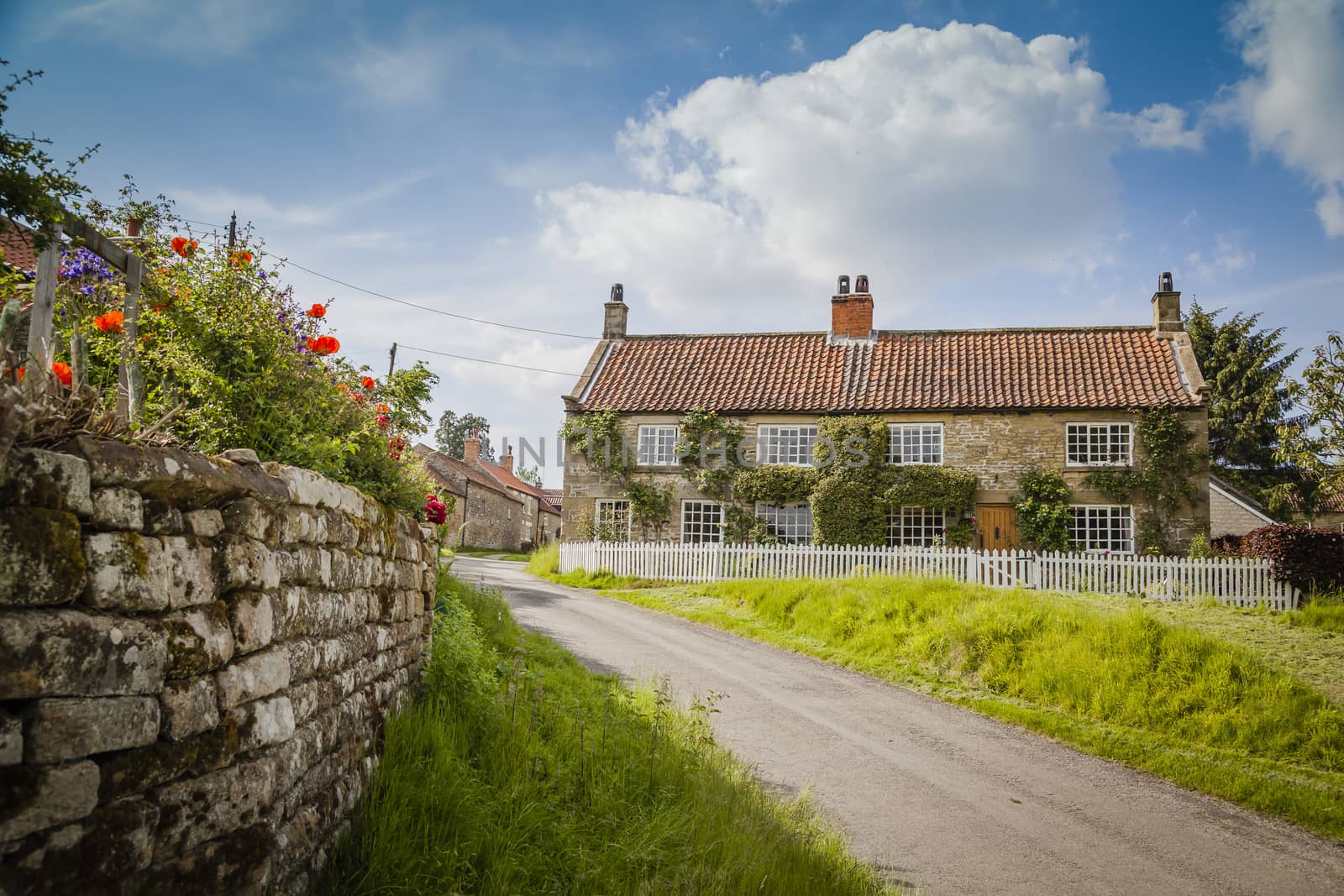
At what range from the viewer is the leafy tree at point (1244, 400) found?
3025cm

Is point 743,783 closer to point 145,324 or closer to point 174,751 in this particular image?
point 174,751

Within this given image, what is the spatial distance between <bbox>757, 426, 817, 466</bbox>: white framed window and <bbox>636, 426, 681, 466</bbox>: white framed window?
265 centimetres

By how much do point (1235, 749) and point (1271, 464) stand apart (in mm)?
29072

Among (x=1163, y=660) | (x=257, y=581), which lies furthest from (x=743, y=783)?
(x=1163, y=660)

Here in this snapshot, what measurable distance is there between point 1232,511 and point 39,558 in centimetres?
3679

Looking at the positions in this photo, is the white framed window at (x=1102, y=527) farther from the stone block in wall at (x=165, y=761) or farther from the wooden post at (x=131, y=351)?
the stone block in wall at (x=165, y=761)

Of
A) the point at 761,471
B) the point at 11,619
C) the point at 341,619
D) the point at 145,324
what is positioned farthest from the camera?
the point at 761,471

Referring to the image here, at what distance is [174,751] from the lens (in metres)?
2.62

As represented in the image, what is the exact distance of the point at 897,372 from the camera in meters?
24.3

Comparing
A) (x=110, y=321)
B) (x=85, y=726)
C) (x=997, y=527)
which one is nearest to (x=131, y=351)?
(x=110, y=321)

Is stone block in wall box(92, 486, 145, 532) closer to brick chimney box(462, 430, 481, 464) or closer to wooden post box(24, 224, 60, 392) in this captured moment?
wooden post box(24, 224, 60, 392)

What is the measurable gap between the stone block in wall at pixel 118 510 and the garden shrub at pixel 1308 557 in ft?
61.9

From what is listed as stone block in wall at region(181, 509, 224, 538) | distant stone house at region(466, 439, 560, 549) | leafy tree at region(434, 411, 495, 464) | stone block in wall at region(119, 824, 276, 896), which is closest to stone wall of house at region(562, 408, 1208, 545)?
stone block in wall at region(119, 824, 276, 896)

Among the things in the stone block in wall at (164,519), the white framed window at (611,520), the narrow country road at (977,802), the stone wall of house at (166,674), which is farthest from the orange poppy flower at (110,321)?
the white framed window at (611,520)
